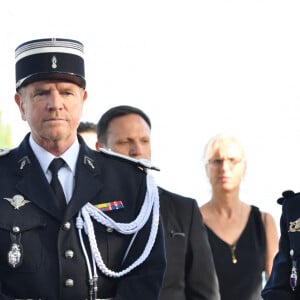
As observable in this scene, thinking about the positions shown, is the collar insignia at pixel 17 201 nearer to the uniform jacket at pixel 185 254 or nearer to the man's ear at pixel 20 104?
the man's ear at pixel 20 104

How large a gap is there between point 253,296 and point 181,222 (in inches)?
40.4

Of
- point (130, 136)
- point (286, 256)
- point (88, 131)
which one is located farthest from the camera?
point (88, 131)

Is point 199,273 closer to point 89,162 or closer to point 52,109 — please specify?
point 89,162

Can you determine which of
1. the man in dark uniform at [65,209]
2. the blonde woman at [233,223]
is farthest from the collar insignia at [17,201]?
the blonde woman at [233,223]

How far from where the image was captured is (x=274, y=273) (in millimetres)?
5613

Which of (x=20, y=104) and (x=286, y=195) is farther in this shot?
(x=286, y=195)

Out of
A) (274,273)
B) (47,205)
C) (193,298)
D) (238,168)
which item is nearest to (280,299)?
(274,273)

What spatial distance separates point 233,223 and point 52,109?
2.98 meters

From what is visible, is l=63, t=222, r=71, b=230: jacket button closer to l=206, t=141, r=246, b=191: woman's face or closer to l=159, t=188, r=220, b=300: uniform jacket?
l=159, t=188, r=220, b=300: uniform jacket

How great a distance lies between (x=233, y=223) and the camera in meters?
7.61

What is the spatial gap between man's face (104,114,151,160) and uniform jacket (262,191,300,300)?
1.15 m

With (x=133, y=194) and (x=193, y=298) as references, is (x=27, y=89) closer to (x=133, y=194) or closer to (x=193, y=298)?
(x=133, y=194)

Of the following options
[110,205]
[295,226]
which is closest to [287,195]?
[295,226]

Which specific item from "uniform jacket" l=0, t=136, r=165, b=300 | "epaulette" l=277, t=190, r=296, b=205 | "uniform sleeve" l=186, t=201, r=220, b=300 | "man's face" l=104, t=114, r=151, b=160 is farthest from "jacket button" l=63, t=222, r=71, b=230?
"man's face" l=104, t=114, r=151, b=160
